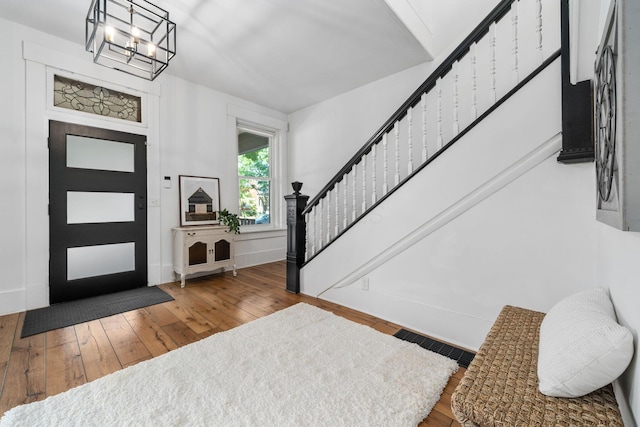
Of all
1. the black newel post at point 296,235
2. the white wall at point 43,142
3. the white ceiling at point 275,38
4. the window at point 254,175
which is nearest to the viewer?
the white ceiling at point 275,38

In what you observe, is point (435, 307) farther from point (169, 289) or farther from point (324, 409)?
point (169, 289)

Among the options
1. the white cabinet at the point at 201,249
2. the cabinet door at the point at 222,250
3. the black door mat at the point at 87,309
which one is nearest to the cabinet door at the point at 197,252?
the white cabinet at the point at 201,249

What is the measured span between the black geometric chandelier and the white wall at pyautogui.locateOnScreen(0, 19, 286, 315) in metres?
0.44

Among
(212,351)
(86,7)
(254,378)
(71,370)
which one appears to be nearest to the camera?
(254,378)

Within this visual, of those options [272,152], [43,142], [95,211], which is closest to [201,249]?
[95,211]

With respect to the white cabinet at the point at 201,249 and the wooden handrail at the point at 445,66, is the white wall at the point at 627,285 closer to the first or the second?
the wooden handrail at the point at 445,66

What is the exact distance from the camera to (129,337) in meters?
2.13

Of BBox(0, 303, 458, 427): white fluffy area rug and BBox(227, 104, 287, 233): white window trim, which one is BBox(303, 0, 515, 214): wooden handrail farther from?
BBox(227, 104, 287, 233): white window trim

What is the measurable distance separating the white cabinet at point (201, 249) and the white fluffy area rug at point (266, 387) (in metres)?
1.70

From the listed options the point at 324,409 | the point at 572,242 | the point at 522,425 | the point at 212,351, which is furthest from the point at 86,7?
the point at 572,242

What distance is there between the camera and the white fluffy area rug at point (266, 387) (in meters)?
1.30

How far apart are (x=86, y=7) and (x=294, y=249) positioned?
3.07 m

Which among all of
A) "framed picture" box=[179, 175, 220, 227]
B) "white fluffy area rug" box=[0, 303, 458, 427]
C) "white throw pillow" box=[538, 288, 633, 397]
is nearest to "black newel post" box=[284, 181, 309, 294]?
"white fluffy area rug" box=[0, 303, 458, 427]

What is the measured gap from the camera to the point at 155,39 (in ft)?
9.48
